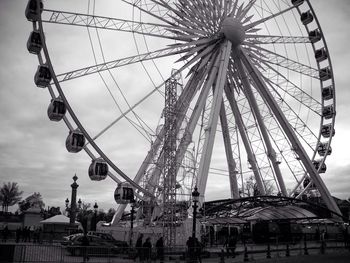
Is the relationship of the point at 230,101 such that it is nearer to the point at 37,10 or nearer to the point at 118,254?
the point at 37,10

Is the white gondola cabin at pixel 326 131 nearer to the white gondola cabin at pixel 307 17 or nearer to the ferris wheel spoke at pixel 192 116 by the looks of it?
the white gondola cabin at pixel 307 17

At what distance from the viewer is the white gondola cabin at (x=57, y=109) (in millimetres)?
22922

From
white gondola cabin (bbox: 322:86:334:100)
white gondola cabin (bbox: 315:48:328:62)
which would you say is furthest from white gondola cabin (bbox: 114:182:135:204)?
white gondola cabin (bbox: 315:48:328:62)

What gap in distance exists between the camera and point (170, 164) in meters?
25.6

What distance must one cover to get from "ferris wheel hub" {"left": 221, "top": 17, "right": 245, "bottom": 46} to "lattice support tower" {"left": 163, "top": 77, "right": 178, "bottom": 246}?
19.7ft

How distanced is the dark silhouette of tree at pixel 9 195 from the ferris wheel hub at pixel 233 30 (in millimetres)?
76040

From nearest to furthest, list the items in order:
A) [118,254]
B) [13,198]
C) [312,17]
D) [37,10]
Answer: [118,254] → [37,10] → [312,17] → [13,198]

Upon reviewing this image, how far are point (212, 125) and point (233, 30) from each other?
27.7 feet

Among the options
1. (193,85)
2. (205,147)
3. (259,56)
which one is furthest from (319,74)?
(205,147)

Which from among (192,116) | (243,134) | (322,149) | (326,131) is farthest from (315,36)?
(192,116)

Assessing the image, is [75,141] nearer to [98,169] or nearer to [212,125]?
[98,169]

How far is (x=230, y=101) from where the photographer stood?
34.0m

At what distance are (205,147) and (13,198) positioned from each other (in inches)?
3039

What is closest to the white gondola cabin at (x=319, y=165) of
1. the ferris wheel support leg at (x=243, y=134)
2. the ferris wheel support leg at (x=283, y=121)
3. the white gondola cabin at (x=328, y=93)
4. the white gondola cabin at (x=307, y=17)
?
the white gondola cabin at (x=328, y=93)
